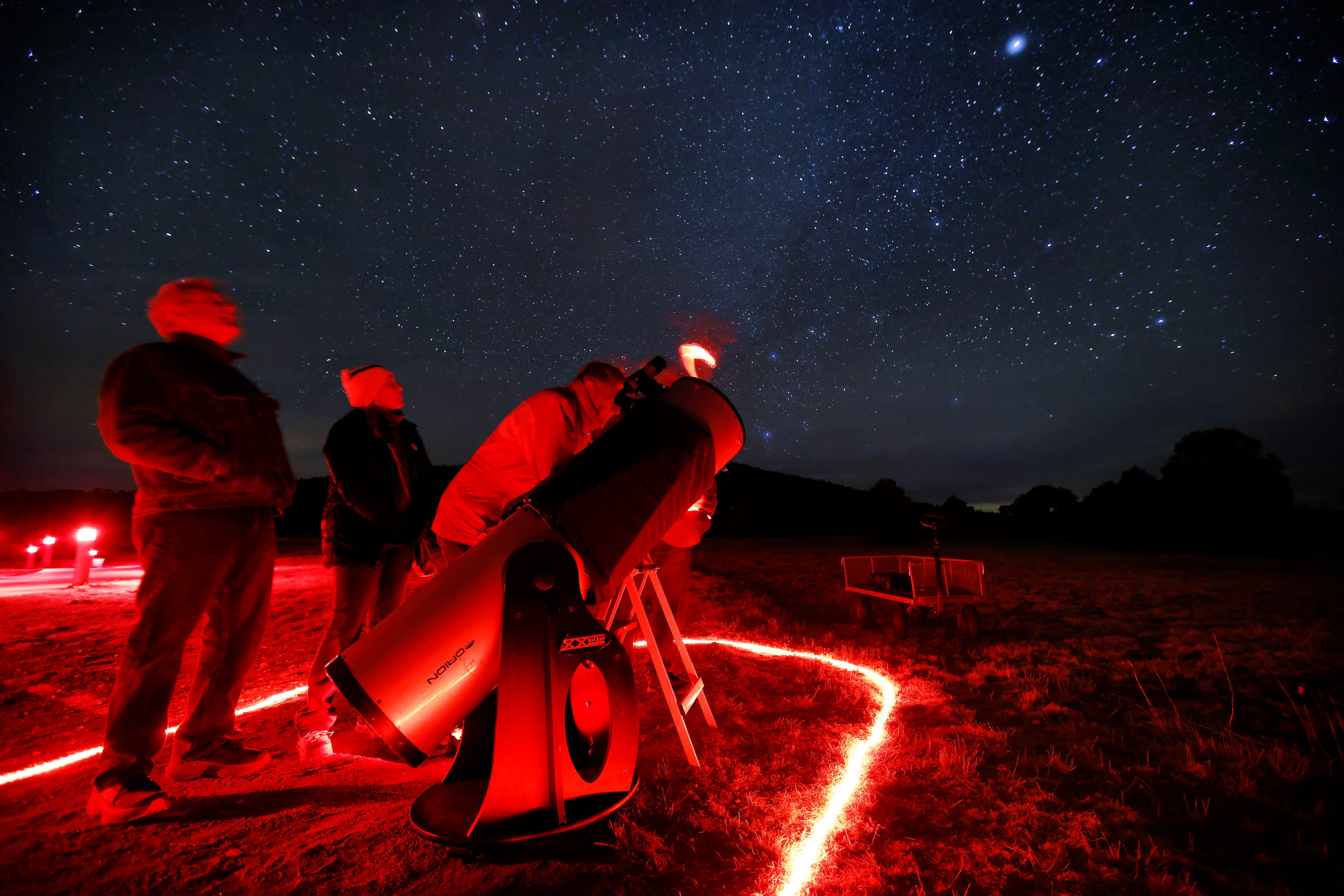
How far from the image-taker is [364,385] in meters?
3.42

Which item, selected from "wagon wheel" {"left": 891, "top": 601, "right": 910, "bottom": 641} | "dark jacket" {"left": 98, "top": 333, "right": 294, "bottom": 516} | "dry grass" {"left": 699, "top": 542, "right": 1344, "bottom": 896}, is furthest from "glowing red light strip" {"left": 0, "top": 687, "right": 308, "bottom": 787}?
"wagon wheel" {"left": 891, "top": 601, "right": 910, "bottom": 641}

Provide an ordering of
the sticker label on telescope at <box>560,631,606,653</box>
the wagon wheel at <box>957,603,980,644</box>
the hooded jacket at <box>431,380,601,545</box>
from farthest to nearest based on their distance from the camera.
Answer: the wagon wheel at <box>957,603,980,644</box>, the hooded jacket at <box>431,380,601,545</box>, the sticker label on telescope at <box>560,631,606,653</box>

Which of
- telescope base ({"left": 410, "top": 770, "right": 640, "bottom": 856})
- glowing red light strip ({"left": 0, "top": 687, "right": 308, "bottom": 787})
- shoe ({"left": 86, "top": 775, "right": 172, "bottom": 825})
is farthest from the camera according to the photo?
glowing red light strip ({"left": 0, "top": 687, "right": 308, "bottom": 787})

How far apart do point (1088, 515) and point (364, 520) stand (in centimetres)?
2956

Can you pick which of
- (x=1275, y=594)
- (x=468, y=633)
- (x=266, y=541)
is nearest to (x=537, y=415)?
(x=468, y=633)

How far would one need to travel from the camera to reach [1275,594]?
855cm

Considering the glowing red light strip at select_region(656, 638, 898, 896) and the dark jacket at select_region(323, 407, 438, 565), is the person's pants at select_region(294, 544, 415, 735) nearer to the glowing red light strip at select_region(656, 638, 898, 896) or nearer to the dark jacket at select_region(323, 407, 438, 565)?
the dark jacket at select_region(323, 407, 438, 565)

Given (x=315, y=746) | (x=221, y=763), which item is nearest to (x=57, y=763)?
(x=221, y=763)

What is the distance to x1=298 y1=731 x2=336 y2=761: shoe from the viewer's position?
2889 millimetres

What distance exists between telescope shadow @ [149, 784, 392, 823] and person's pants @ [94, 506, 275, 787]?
0.76 ft

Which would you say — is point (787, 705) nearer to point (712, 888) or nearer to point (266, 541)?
point (712, 888)

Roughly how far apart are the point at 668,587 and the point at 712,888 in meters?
1.98

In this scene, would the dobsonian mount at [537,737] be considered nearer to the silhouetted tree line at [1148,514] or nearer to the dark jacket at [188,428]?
the dark jacket at [188,428]

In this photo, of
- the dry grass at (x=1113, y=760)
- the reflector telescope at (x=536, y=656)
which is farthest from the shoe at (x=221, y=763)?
the dry grass at (x=1113, y=760)
